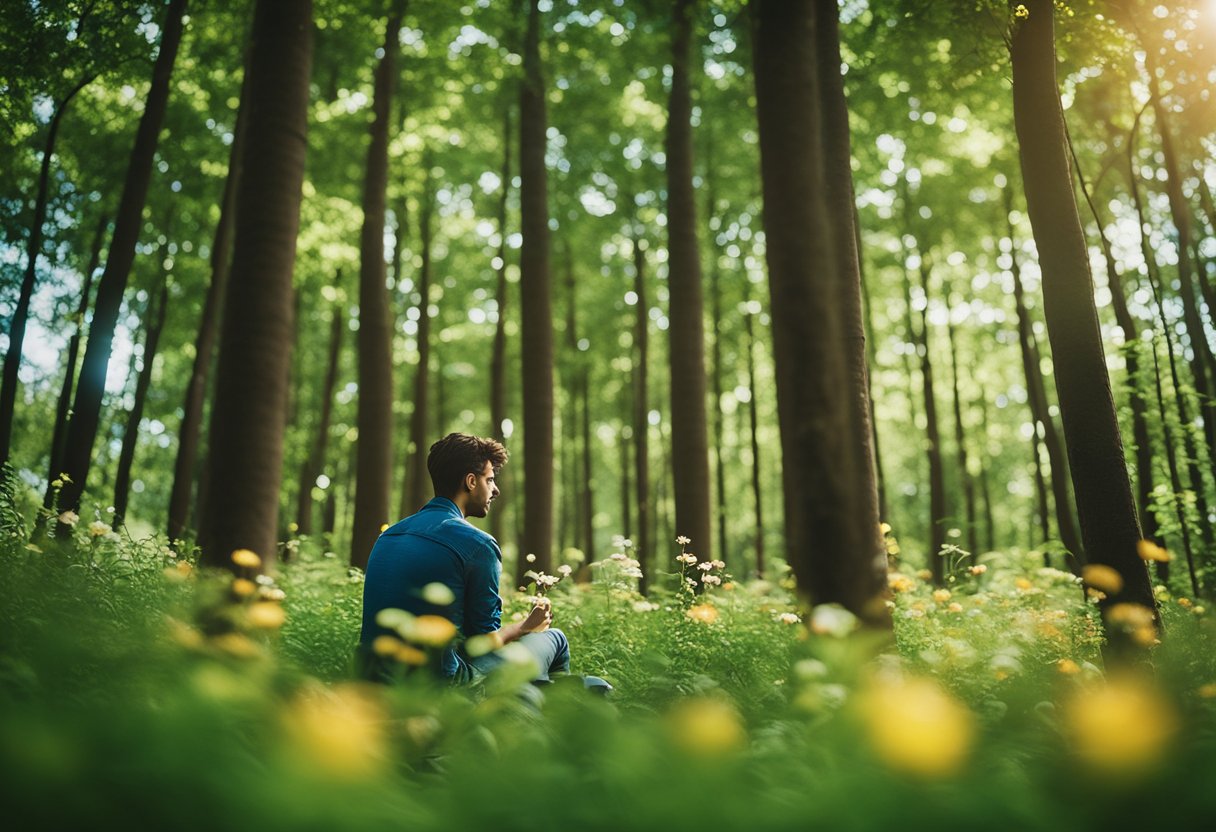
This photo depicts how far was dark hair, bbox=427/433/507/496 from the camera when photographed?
4.10 meters

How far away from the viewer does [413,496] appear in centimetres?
1695

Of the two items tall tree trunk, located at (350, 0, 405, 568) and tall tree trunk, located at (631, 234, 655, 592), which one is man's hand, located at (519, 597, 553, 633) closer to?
tall tree trunk, located at (350, 0, 405, 568)

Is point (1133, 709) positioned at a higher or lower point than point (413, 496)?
lower

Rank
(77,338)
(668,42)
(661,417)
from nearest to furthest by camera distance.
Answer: (668,42)
(77,338)
(661,417)

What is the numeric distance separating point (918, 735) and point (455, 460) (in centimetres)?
294

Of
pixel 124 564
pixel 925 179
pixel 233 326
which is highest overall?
pixel 925 179

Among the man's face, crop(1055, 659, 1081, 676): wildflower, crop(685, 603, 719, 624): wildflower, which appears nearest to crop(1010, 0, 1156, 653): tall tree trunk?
crop(1055, 659, 1081, 676): wildflower

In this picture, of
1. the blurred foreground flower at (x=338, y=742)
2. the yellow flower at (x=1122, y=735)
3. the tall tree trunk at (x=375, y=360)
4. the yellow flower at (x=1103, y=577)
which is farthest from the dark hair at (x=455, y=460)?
the tall tree trunk at (x=375, y=360)

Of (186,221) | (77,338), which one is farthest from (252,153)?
(186,221)

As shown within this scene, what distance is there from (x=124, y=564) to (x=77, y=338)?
915 cm

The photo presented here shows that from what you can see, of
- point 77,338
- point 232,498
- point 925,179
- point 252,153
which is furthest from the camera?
point 925,179

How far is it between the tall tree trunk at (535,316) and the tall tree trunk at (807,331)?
6.72m

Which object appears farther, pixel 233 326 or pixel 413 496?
pixel 413 496

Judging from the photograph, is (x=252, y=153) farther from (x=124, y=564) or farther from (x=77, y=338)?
(x=77, y=338)
